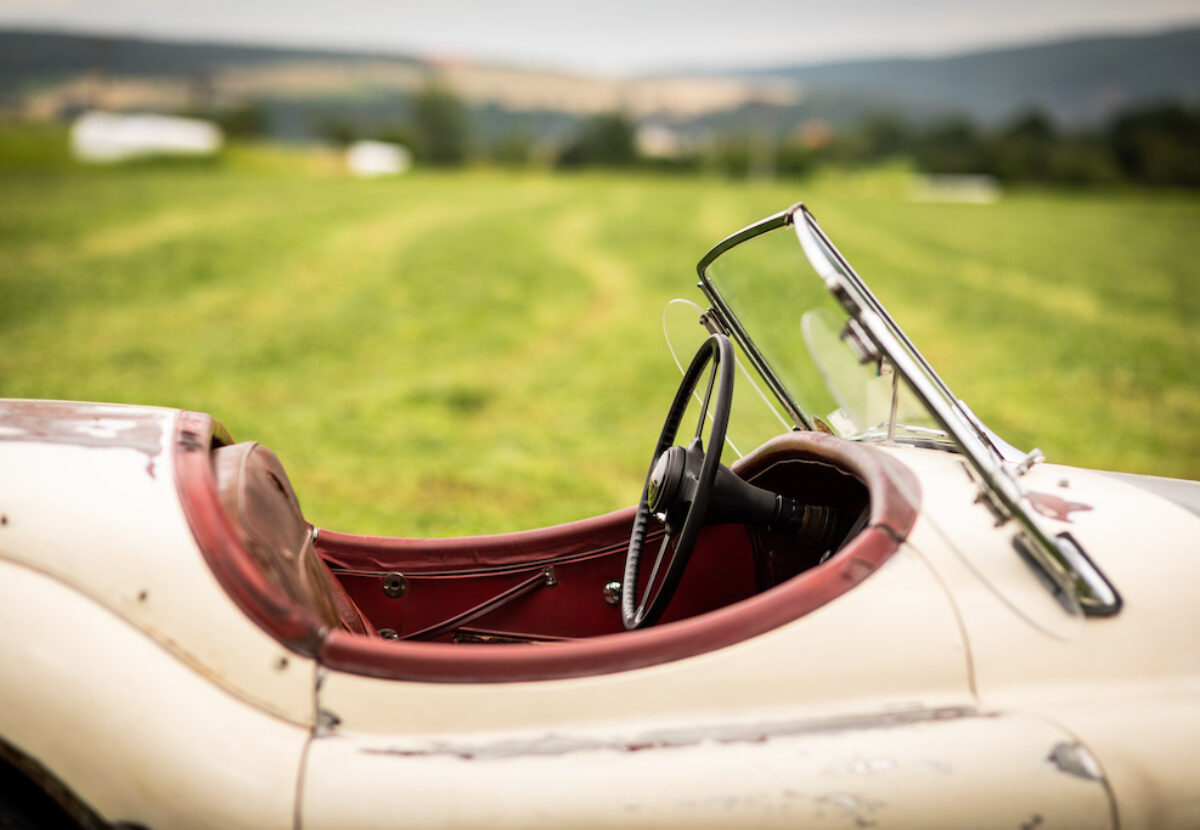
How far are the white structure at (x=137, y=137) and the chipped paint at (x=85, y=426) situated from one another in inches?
1673

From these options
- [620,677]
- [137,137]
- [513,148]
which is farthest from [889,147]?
[620,677]

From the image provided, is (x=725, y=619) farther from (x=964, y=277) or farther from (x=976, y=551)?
(x=964, y=277)

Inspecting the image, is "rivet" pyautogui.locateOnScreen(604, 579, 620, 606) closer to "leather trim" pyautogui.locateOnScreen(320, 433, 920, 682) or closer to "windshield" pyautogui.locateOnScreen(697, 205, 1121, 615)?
"windshield" pyautogui.locateOnScreen(697, 205, 1121, 615)

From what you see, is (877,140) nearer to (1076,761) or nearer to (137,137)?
(137,137)

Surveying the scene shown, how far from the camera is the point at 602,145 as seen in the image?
75.8 metres

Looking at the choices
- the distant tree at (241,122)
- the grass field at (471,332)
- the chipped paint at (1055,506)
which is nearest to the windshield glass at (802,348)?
the chipped paint at (1055,506)

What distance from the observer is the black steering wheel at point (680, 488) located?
183 cm

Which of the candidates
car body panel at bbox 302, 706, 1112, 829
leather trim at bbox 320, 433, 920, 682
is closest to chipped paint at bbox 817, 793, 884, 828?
car body panel at bbox 302, 706, 1112, 829

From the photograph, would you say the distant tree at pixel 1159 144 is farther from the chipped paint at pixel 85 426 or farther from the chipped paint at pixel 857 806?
the chipped paint at pixel 85 426

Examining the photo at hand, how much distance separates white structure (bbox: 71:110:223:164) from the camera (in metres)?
43.8

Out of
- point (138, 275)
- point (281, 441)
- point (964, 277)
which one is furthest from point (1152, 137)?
point (281, 441)

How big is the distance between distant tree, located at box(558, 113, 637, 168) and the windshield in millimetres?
72920

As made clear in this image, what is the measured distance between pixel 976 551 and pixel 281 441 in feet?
19.4

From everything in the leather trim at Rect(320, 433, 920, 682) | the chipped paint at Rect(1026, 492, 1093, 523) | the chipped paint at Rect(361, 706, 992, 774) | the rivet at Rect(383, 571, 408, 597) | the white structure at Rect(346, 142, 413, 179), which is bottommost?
the white structure at Rect(346, 142, 413, 179)
